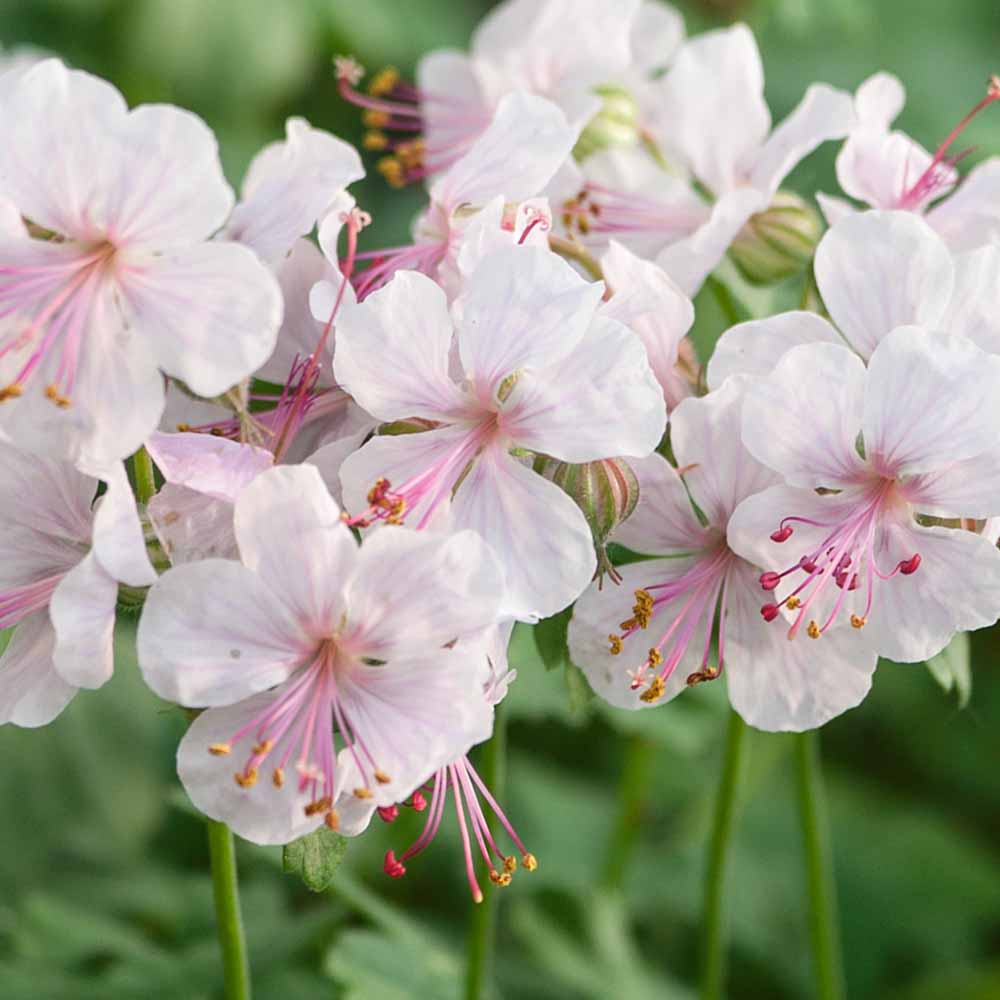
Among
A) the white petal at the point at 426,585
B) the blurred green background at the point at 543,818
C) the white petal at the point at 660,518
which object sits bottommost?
the blurred green background at the point at 543,818

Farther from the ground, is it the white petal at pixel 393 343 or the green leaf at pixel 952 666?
the white petal at pixel 393 343

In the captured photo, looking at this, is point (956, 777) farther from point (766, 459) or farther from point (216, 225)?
point (216, 225)

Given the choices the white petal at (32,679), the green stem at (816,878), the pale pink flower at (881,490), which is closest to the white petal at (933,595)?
the pale pink flower at (881,490)

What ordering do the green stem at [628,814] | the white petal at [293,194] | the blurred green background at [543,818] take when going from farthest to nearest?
the green stem at [628,814] < the blurred green background at [543,818] < the white petal at [293,194]

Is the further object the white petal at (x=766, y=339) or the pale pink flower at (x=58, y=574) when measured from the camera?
the white petal at (x=766, y=339)

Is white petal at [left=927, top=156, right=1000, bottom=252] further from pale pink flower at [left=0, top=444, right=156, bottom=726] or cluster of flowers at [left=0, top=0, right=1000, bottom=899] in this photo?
pale pink flower at [left=0, top=444, right=156, bottom=726]

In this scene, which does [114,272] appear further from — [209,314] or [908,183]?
[908,183]

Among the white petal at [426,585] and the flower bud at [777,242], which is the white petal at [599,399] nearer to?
the white petal at [426,585]
